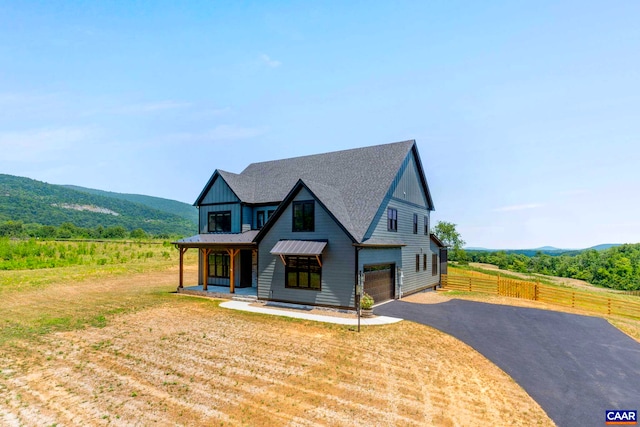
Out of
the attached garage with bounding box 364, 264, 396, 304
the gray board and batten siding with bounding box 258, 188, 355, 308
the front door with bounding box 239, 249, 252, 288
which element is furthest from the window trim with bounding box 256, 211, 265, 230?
the attached garage with bounding box 364, 264, 396, 304

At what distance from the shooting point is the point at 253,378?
8.87 meters

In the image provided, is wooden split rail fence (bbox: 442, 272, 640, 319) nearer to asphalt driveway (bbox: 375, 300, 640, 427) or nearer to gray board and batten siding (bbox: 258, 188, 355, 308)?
asphalt driveway (bbox: 375, 300, 640, 427)

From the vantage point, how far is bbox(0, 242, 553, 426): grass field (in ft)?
23.1

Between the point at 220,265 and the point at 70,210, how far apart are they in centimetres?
15084

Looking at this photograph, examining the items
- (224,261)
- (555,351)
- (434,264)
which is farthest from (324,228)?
(434,264)

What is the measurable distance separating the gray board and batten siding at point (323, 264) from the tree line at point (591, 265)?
50944 mm

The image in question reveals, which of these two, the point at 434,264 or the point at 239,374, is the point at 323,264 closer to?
the point at 239,374

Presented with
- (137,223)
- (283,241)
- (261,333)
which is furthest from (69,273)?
(137,223)

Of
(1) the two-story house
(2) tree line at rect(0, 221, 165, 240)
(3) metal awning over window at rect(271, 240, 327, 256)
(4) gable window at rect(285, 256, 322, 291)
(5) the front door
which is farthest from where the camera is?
(2) tree line at rect(0, 221, 165, 240)

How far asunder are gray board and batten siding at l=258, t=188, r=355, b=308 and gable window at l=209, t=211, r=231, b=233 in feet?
17.8

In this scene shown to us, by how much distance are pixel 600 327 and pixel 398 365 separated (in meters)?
11.7

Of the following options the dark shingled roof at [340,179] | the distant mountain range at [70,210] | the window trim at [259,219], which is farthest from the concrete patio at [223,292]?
the distant mountain range at [70,210]

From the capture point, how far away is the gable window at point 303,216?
1794cm

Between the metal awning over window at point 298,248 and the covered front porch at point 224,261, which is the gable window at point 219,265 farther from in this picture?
the metal awning over window at point 298,248
